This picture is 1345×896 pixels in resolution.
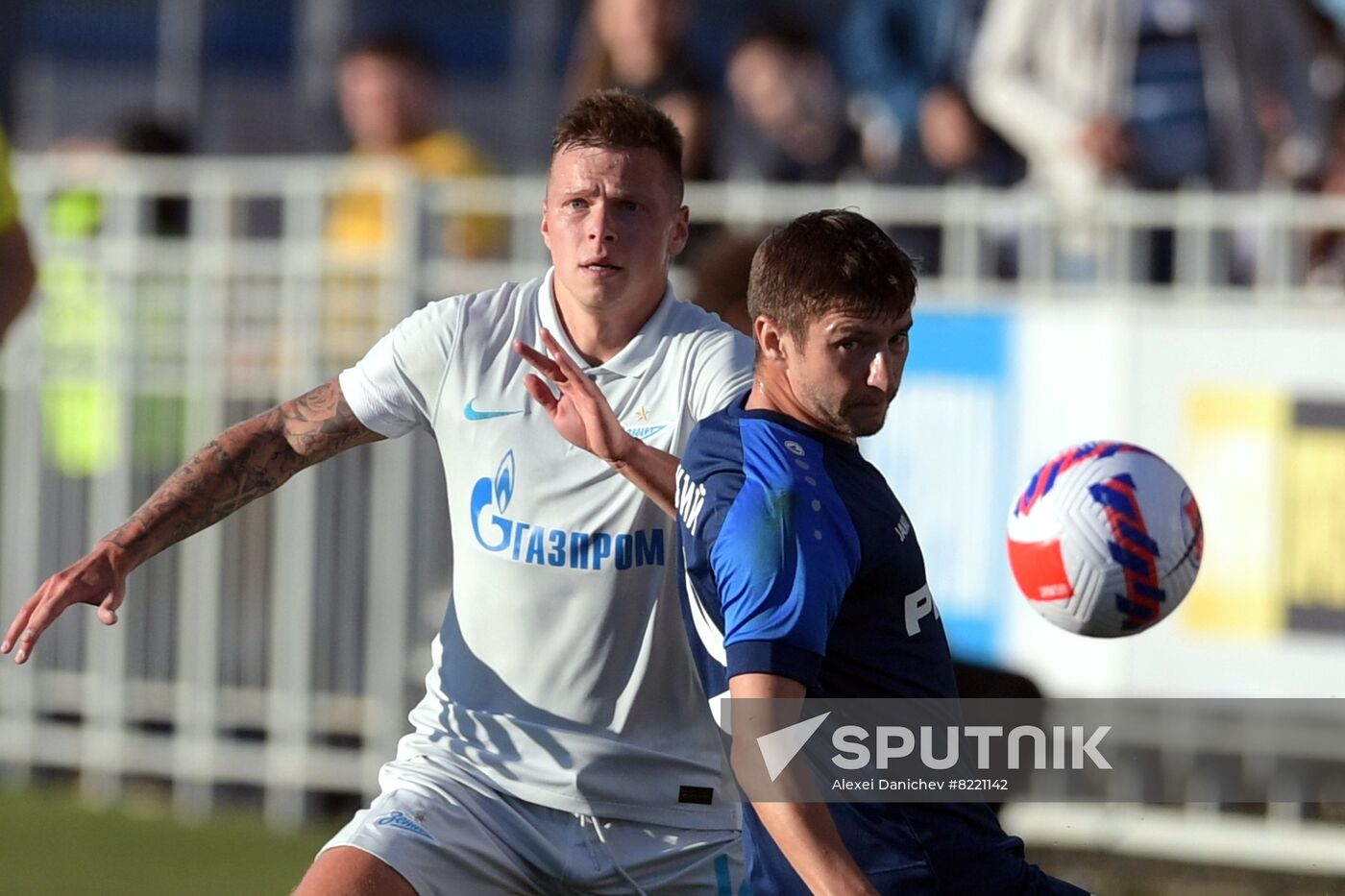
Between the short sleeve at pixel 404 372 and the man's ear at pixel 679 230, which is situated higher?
the man's ear at pixel 679 230

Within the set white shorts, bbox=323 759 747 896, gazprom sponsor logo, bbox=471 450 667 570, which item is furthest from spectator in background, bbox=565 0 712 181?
white shorts, bbox=323 759 747 896

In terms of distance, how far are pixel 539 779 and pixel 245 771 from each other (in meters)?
5.04

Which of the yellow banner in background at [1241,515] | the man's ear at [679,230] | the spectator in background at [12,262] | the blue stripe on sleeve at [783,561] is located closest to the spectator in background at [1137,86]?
the yellow banner in background at [1241,515]

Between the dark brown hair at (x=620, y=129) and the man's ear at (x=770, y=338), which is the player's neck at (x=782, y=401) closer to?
the man's ear at (x=770, y=338)

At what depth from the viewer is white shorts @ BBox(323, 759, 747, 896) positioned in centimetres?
490

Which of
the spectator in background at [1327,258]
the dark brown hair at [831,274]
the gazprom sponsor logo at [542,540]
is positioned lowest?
the gazprom sponsor logo at [542,540]

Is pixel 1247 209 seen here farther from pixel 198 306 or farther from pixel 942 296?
pixel 198 306

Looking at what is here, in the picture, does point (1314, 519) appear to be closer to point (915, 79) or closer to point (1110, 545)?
point (915, 79)

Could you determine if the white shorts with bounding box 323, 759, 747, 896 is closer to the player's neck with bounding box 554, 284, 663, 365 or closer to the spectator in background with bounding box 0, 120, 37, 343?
the player's neck with bounding box 554, 284, 663, 365

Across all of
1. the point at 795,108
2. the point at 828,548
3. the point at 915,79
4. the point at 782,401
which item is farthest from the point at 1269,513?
the point at 828,548

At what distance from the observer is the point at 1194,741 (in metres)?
8.68

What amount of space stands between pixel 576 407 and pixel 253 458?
842 mm

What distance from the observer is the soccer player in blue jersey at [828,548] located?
3746 millimetres

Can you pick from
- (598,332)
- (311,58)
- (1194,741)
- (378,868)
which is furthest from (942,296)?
(311,58)
